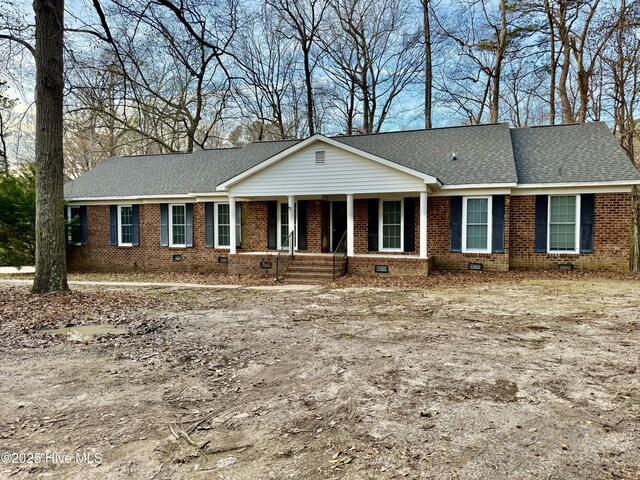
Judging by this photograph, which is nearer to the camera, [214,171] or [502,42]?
[214,171]

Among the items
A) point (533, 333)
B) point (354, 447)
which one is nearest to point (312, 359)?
point (354, 447)

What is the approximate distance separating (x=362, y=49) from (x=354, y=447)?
28.2 m

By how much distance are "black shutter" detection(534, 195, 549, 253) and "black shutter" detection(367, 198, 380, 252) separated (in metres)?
5.14

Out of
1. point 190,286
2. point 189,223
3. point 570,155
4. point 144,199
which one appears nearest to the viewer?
point 190,286

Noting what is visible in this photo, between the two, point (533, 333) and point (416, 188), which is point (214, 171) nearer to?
point (416, 188)

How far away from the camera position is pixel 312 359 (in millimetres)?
5078

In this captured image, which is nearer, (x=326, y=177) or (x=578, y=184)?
(x=578, y=184)

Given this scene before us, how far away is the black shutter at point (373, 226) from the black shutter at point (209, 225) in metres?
6.12

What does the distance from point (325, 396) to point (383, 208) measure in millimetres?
11489

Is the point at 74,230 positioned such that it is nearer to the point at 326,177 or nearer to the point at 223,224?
the point at 223,224

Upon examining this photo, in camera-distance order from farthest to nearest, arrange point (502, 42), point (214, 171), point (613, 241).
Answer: point (502, 42) → point (214, 171) → point (613, 241)

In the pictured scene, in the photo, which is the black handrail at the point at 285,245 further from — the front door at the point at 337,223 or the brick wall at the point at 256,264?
the front door at the point at 337,223

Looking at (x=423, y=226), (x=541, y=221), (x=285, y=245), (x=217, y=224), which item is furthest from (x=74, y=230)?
(x=541, y=221)

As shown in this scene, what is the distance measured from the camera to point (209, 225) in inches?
648
